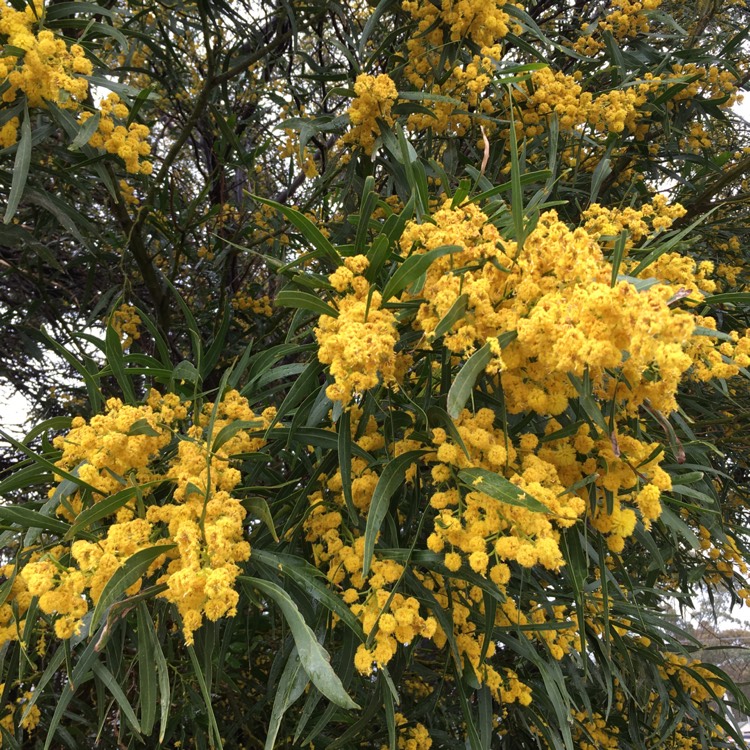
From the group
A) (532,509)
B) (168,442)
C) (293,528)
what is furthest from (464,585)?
(168,442)

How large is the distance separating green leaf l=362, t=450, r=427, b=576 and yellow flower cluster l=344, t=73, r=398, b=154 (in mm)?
975

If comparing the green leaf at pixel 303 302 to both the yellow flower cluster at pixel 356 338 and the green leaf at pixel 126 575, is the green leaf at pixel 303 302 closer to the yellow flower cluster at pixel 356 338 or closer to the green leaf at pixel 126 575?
the yellow flower cluster at pixel 356 338

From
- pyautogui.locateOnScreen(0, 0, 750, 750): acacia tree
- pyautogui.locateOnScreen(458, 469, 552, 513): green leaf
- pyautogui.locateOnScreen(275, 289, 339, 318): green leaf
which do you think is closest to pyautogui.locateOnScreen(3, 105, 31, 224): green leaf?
pyautogui.locateOnScreen(0, 0, 750, 750): acacia tree

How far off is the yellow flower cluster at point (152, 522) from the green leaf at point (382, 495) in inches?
8.4

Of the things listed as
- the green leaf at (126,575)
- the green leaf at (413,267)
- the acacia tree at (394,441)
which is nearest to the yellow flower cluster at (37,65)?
the acacia tree at (394,441)

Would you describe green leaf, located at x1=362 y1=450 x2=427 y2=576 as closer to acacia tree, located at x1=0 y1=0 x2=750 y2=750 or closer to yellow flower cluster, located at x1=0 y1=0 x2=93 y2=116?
acacia tree, located at x1=0 y1=0 x2=750 y2=750

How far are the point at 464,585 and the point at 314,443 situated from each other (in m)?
0.44

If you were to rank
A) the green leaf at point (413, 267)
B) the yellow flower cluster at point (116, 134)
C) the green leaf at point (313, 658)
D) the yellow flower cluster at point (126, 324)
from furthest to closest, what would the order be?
1. the yellow flower cluster at point (126, 324)
2. the yellow flower cluster at point (116, 134)
3. the green leaf at point (413, 267)
4. the green leaf at point (313, 658)

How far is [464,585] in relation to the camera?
132 cm

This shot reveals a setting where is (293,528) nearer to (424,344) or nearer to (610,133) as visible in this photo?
(424,344)

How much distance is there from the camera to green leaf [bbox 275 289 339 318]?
3.35ft

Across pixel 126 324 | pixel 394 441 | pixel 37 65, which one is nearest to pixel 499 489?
pixel 394 441

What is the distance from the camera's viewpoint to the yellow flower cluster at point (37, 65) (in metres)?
1.33

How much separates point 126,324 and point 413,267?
4.91 ft
